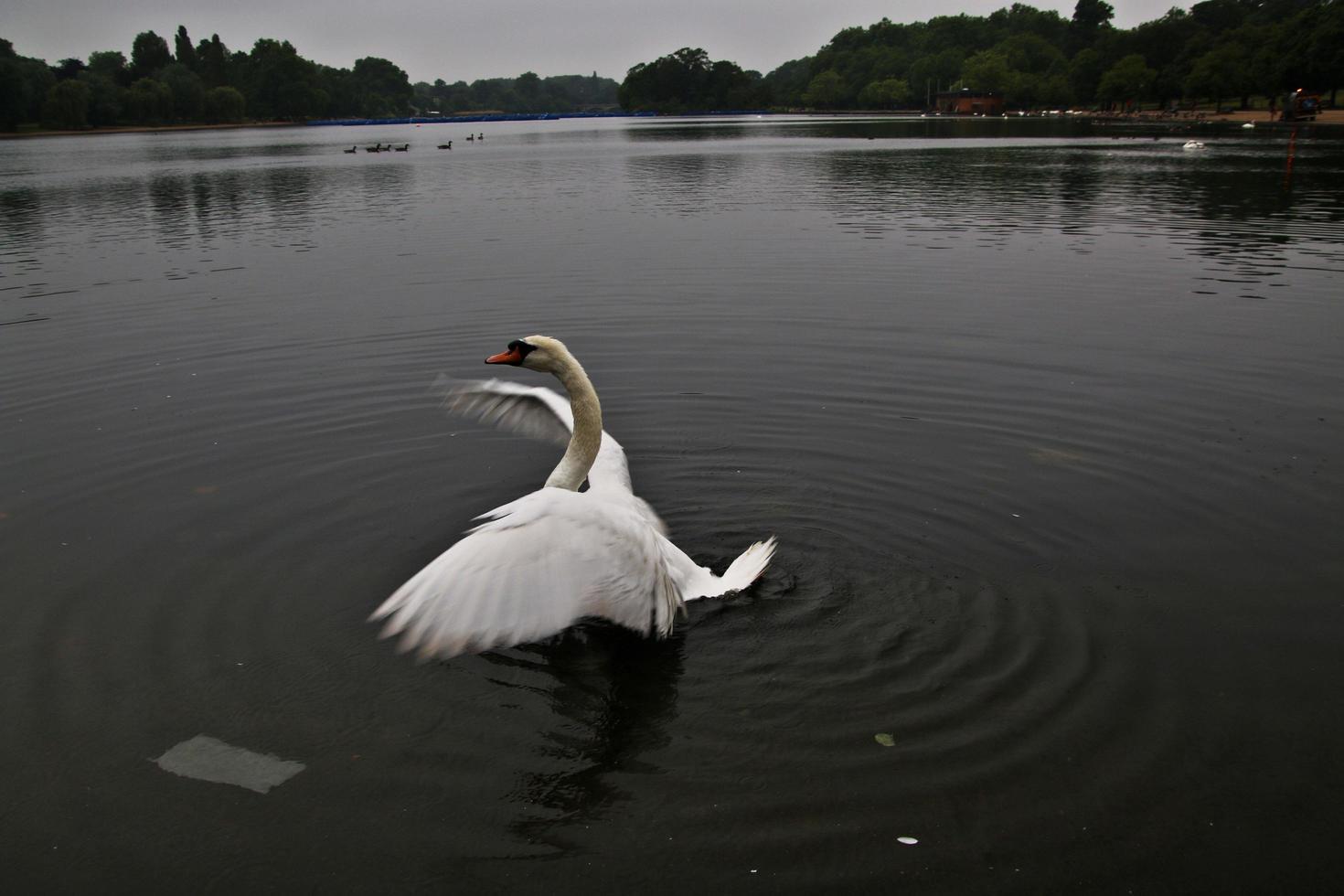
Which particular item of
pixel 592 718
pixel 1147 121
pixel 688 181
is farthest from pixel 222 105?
pixel 592 718

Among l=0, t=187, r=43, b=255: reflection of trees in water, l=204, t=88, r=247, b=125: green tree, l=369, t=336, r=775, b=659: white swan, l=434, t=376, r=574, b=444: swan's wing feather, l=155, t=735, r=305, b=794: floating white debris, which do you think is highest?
l=204, t=88, r=247, b=125: green tree

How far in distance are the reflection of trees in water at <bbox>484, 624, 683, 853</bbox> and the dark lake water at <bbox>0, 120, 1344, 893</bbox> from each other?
3cm

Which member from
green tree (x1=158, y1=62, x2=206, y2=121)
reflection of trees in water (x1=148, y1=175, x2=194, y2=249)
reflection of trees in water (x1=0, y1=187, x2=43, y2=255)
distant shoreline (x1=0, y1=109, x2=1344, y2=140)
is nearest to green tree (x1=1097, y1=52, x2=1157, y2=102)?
distant shoreline (x1=0, y1=109, x2=1344, y2=140)

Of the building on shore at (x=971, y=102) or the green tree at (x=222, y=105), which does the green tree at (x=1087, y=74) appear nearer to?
the building on shore at (x=971, y=102)

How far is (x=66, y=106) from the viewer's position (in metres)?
144

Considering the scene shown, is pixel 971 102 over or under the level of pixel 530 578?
over

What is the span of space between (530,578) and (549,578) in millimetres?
111

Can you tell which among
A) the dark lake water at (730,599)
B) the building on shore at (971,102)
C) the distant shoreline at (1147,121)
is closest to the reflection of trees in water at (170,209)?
the dark lake water at (730,599)

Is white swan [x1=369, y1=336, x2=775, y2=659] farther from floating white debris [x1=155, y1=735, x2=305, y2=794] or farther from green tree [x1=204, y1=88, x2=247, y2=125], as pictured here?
green tree [x1=204, y1=88, x2=247, y2=125]

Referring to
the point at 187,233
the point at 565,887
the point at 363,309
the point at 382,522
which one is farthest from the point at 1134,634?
the point at 187,233

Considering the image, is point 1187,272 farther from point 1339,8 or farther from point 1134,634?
point 1339,8

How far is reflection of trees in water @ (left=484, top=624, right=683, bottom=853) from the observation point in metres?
4.87

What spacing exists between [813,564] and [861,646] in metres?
1.18

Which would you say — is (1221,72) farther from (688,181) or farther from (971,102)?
(688,181)
